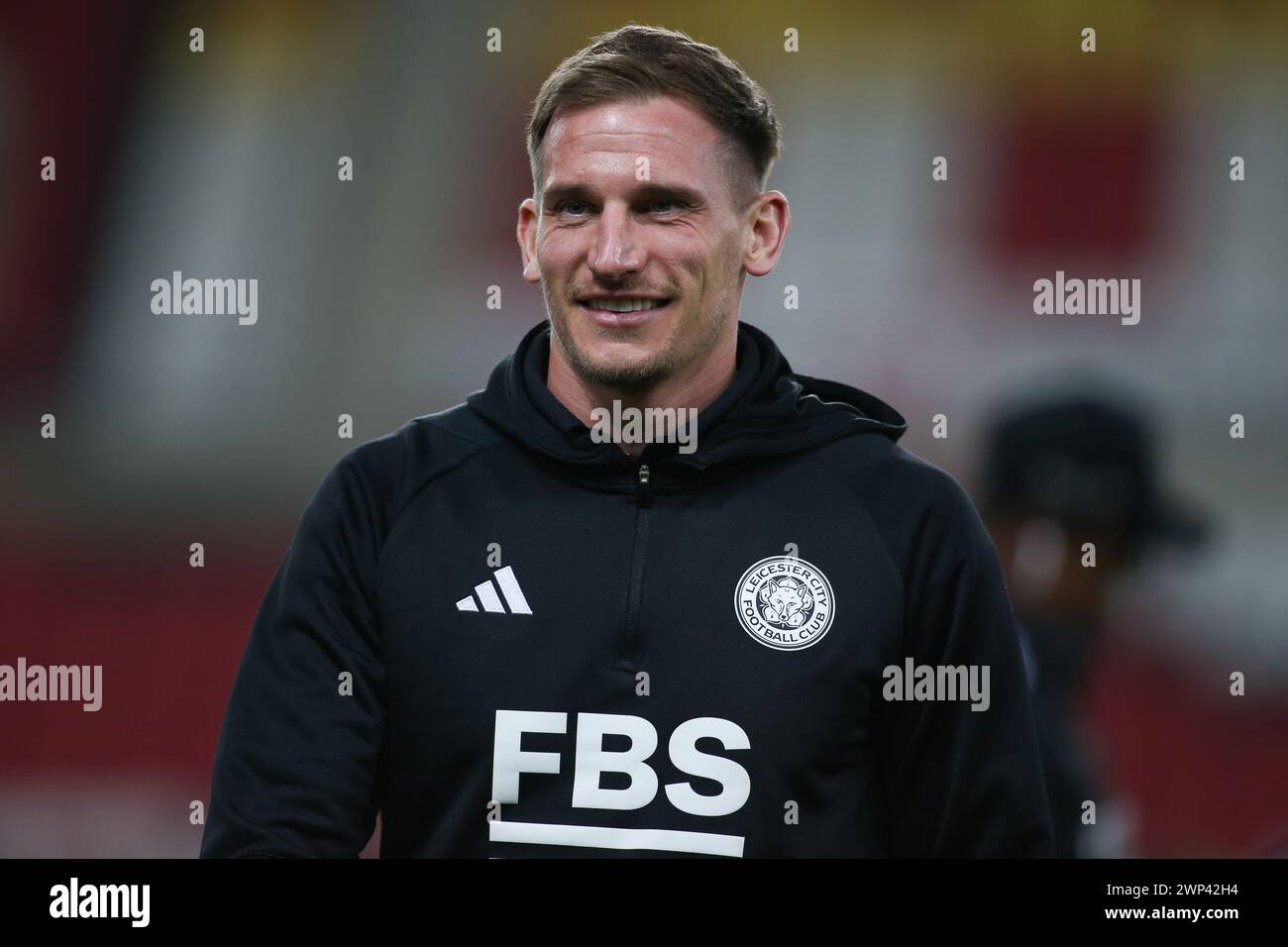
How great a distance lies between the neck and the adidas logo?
8.2 inches

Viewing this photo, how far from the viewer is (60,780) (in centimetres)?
317

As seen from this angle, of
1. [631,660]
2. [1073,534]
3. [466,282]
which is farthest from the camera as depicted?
[466,282]

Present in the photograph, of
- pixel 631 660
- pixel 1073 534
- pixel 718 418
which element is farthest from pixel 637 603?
pixel 1073 534

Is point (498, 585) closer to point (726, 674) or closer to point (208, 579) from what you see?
point (726, 674)

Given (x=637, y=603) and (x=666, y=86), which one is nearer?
(x=637, y=603)

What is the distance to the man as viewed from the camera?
146cm

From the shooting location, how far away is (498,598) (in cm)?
153

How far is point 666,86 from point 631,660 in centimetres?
66

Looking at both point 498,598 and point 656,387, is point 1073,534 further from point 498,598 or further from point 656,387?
point 498,598

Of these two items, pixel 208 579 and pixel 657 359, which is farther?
pixel 208 579

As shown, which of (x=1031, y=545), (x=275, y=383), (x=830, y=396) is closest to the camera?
(x=830, y=396)

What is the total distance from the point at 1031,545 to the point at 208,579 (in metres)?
1.91

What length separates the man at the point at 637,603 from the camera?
4.79ft
